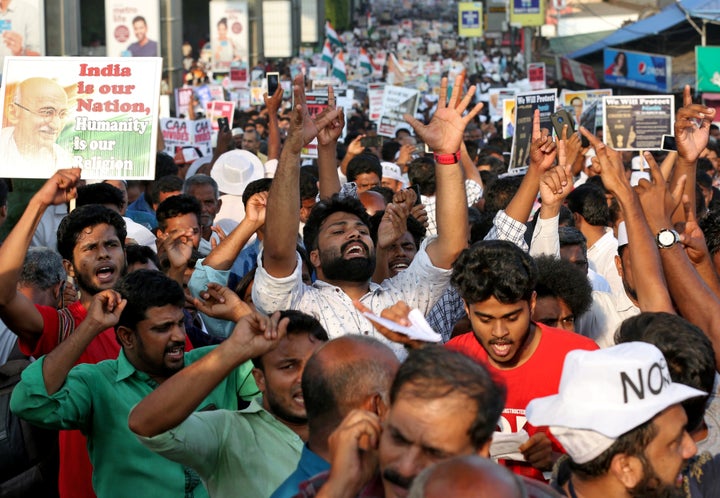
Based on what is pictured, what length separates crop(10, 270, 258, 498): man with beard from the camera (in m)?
4.23

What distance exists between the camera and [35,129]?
747cm

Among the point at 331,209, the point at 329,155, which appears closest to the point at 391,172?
the point at 329,155

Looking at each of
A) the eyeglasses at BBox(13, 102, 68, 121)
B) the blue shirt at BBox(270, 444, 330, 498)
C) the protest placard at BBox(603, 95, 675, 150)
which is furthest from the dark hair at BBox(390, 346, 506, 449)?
the protest placard at BBox(603, 95, 675, 150)

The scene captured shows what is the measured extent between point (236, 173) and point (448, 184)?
5.04 m

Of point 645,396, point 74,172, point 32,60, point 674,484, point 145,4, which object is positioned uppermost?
point 145,4

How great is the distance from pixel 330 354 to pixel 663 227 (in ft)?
6.35

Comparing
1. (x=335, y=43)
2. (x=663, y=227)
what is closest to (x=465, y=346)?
(x=663, y=227)

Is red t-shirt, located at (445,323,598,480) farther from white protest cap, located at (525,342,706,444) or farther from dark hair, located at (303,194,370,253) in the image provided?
dark hair, located at (303,194,370,253)

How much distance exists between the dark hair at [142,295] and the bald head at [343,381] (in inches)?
55.2

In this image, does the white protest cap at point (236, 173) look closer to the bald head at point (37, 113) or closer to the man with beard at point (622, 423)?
the bald head at point (37, 113)

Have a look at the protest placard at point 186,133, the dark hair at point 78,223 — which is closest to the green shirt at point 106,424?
the dark hair at point 78,223

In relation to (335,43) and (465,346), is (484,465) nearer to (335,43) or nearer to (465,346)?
(465,346)

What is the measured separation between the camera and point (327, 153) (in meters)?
6.96

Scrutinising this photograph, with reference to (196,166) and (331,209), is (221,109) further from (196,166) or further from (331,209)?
(331,209)
